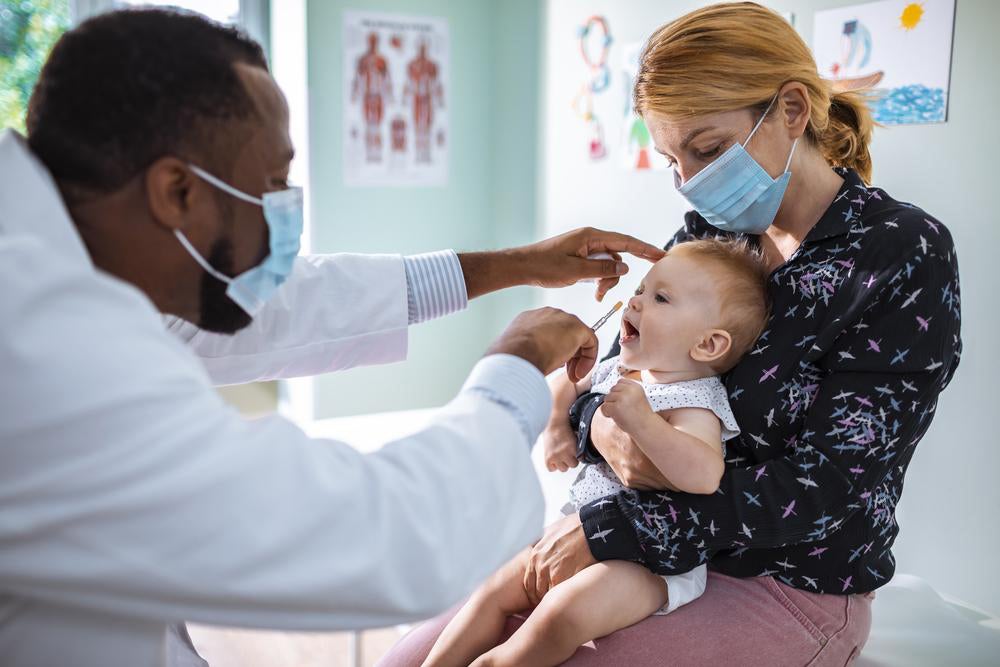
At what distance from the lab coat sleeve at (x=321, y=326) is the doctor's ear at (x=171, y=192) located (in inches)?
20.4

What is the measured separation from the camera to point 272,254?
3.78ft

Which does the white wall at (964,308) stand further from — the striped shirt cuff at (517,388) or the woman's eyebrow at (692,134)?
the striped shirt cuff at (517,388)

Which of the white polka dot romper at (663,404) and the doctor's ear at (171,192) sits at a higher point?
the doctor's ear at (171,192)

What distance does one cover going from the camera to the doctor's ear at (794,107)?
54.7 inches

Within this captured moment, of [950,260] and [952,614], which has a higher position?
[950,260]

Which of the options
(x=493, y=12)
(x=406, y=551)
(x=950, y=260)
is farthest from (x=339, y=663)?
(x=493, y=12)

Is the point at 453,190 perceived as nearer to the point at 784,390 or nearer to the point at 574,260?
the point at 574,260

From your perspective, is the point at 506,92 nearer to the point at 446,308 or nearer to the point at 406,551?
the point at 446,308

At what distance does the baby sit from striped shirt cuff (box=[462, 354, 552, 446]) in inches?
10.3

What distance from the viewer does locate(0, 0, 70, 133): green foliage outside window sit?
3938 millimetres

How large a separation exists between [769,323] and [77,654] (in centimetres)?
109

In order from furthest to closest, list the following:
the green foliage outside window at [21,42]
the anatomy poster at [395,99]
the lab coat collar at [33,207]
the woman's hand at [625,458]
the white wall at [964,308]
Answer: the anatomy poster at [395,99], the green foliage outside window at [21,42], the white wall at [964,308], the woman's hand at [625,458], the lab coat collar at [33,207]

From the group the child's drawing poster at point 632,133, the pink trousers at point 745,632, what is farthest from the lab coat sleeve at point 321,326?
the child's drawing poster at point 632,133

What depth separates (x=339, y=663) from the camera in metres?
Answer: 2.60
